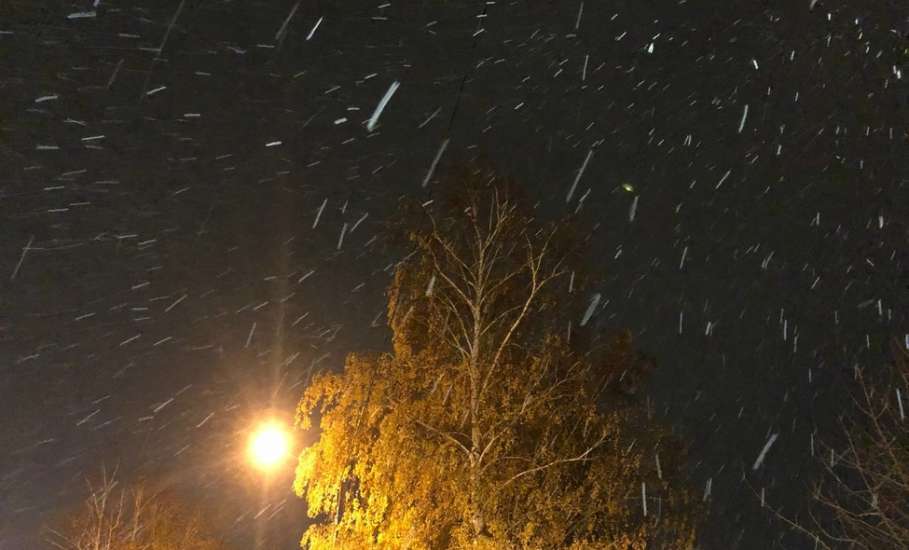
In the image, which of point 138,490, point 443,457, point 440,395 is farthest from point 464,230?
point 138,490

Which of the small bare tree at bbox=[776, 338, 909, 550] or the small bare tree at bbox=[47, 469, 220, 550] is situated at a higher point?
the small bare tree at bbox=[776, 338, 909, 550]

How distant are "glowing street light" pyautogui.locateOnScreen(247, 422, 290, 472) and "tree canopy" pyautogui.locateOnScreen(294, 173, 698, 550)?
78cm

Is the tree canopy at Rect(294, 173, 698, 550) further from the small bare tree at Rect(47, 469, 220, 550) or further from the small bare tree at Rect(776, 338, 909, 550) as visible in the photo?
the small bare tree at Rect(47, 469, 220, 550)

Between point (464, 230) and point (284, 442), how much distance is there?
3.79m

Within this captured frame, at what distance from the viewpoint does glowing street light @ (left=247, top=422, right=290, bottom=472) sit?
32.1 ft

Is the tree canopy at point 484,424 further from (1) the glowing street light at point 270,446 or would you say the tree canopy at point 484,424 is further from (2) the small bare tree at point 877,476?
(2) the small bare tree at point 877,476

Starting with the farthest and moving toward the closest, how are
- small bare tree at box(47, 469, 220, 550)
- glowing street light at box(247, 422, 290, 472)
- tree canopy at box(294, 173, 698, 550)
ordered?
1. small bare tree at box(47, 469, 220, 550)
2. glowing street light at box(247, 422, 290, 472)
3. tree canopy at box(294, 173, 698, 550)

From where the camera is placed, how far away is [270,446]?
32.1 feet

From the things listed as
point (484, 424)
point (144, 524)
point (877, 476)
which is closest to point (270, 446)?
point (484, 424)

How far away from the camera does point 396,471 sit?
8516 mm

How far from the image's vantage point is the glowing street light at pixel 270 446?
32.1 ft

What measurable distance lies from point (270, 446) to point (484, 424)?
302cm

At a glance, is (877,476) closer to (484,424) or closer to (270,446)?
(484,424)

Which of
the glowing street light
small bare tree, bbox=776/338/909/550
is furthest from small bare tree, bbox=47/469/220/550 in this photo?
small bare tree, bbox=776/338/909/550
